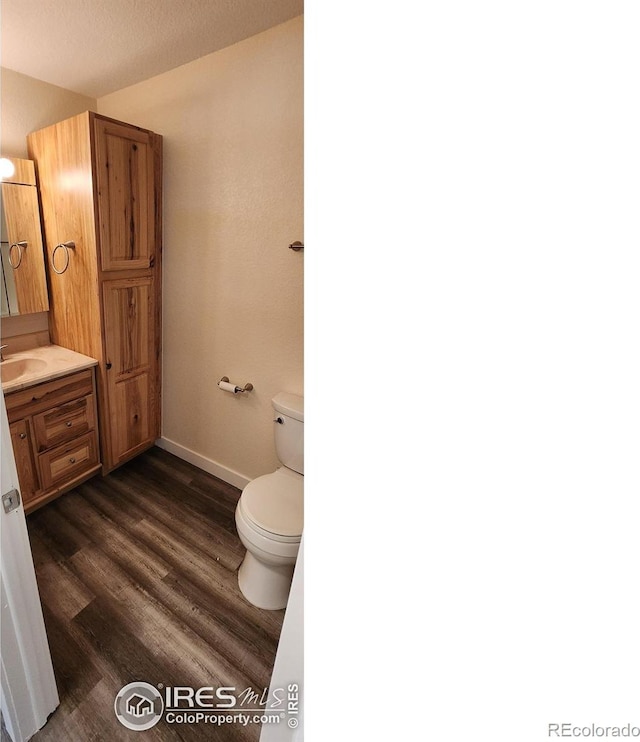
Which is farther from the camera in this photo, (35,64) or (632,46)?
(35,64)

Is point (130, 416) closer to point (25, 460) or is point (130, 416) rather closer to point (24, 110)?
point (25, 460)

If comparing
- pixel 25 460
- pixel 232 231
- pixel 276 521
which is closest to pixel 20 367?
pixel 25 460

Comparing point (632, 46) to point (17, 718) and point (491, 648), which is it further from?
point (17, 718)

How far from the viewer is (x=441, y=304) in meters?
0.36

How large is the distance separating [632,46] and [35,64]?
272 cm

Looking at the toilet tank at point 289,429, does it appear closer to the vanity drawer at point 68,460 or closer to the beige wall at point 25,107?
the vanity drawer at point 68,460

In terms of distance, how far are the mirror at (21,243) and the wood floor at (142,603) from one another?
1.20 m

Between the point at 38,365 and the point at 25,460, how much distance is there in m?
0.52

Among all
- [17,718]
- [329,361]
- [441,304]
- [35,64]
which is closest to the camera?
[441,304]

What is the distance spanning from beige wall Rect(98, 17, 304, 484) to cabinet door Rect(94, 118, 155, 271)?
0.46 feet

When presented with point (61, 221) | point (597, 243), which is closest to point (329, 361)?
point (597, 243)

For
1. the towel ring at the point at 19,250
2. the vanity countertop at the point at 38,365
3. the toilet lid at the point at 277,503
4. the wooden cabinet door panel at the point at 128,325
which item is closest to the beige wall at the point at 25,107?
the towel ring at the point at 19,250

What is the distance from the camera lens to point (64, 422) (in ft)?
6.77

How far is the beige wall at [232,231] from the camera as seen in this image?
1721 mm
